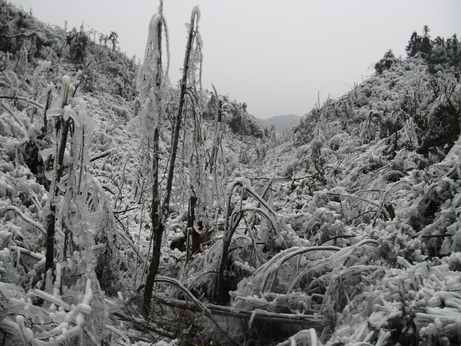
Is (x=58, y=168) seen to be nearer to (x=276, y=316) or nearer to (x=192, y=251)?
(x=276, y=316)

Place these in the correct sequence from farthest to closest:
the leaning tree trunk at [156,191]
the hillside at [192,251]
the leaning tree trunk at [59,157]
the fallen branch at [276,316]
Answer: the leaning tree trunk at [156,191] → the fallen branch at [276,316] → the leaning tree trunk at [59,157] → the hillside at [192,251]

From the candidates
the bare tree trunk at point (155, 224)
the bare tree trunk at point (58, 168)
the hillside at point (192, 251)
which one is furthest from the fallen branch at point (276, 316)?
the bare tree trunk at point (58, 168)

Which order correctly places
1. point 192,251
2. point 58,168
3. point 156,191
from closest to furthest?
point 58,168 < point 156,191 < point 192,251

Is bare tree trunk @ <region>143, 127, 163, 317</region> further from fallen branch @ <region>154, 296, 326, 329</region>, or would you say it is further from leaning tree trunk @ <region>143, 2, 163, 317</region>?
fallen branch @ <region>154, 296, 326, 329</region>

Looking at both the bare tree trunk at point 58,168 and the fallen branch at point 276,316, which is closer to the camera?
the bare tree trunk at point 58,168

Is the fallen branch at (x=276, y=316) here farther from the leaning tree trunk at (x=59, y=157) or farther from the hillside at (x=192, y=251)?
the leaning tree trunk at (x=59, y=157)

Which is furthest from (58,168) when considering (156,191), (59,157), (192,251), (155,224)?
(192,251)

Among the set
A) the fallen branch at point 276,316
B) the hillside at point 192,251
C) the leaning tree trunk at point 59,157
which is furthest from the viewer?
the fallen branch at point 276,316

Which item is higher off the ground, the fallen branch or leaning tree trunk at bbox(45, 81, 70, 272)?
leaning tree trunk at bbox(45, 81, 70, 272)

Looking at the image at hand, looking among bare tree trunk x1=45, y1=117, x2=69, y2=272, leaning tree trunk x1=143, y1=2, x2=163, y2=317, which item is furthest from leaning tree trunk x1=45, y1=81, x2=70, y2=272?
leaning tree trunk x1=143, y1=2, x2=163, y2=317

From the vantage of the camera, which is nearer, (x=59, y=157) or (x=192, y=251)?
(x=59, y=157)

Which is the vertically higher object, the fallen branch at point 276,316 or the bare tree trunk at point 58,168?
the bare tree trunk at point 58,168

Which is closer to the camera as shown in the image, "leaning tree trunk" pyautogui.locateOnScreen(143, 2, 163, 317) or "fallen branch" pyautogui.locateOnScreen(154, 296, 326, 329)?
"fallen branch" pyautogui.locateOnScreen(154, 296, 326, 329)

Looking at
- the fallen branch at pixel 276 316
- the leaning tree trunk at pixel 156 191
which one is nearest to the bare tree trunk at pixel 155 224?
the leaning tree trunk at pixel 156 191
